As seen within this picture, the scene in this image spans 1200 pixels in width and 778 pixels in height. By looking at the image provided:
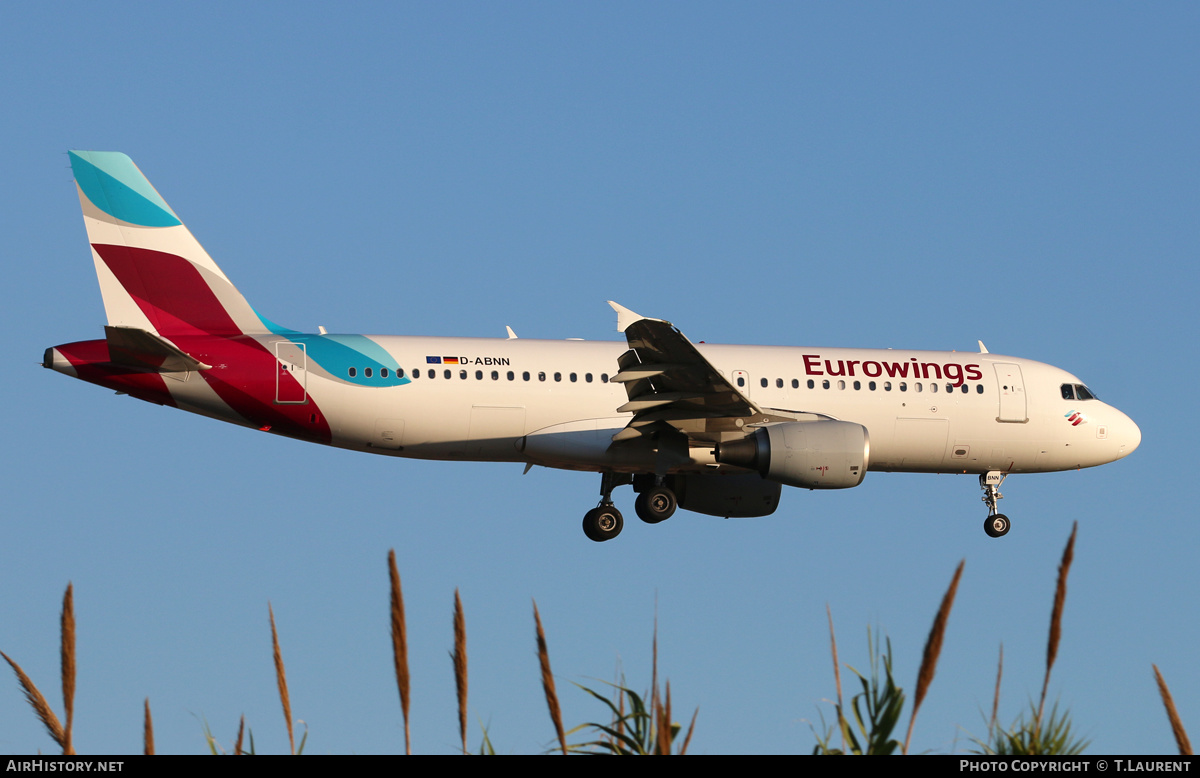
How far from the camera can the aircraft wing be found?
78.8 ft

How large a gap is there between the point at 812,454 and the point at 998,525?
7055mm

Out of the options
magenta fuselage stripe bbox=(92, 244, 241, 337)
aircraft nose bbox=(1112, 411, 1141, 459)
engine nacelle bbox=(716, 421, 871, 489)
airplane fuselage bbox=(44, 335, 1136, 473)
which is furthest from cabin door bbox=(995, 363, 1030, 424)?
magenta fuselage stripe bbox=(92, 244, 241, 337)

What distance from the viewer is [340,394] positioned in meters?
25.7

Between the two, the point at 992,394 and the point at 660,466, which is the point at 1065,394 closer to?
the point at 992,394

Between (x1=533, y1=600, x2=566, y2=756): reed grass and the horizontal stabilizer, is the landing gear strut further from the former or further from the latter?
(x1=533, y1=600, x2=566, y2=756): reed grass

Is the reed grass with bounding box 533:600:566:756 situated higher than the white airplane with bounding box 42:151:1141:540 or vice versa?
the white airplane with bounding box 42:151:1141:540

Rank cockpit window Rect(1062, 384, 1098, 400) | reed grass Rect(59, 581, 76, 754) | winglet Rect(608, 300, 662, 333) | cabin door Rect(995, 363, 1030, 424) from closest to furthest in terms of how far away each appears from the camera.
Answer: reed grass Rect(59, 581, 76, 754) < winglet Rect(608, 300, 662, 333) < cabin door Rect(995, 363, 1030, 424) < cockpit window Rect(1062, 384, 1098, 400)

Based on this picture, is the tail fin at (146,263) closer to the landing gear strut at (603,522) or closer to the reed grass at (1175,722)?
the landing gear strut at (603,522)

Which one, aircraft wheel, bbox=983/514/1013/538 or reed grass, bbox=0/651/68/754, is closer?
reed grass, bbox=0/651/68/754

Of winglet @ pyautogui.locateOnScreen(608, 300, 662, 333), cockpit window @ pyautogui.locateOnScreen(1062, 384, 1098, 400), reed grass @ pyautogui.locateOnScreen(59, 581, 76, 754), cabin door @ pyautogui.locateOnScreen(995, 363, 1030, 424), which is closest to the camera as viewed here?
reed grass @ pyautogui.locateOnScreen(59, 581, 76, 754)

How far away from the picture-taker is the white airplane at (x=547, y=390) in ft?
82.7

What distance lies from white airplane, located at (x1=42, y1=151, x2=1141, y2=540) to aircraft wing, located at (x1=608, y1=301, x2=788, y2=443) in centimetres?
4

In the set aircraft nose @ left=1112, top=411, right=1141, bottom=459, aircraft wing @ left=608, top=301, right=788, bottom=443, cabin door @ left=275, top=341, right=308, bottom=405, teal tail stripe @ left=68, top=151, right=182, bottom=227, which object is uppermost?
teal tail stripe @ left=68, top=151, right=182, bottom=227

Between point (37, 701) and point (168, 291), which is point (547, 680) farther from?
point (168, 291)
